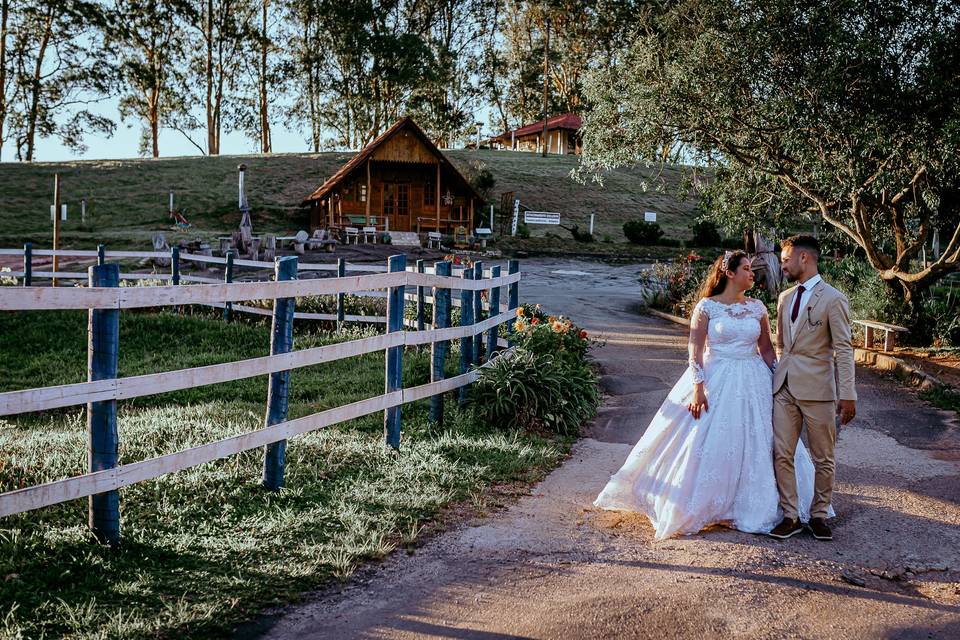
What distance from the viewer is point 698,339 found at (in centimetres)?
561

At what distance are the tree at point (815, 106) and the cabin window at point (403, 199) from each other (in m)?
24.1

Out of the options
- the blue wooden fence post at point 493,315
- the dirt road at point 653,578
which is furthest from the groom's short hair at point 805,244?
the blue wooden fence post at point 493,315

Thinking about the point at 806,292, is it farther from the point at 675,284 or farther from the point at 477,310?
the point at 675,284

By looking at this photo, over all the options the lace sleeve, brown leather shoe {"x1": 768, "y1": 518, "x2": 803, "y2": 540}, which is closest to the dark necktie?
the lace sleeve

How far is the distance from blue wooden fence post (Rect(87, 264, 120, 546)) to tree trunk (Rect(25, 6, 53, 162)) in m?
57.7

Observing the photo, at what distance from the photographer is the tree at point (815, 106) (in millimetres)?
12457

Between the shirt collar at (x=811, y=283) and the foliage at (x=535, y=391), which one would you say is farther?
the foliage at (x=535, y=391)

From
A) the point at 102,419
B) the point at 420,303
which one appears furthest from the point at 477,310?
the point at 102,419

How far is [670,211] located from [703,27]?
36.3 metres

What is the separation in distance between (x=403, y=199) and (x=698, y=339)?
1388 inches

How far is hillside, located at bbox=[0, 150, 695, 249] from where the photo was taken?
37.7 meters

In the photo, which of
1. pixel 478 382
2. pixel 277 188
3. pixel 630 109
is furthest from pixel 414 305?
pixel 277 188

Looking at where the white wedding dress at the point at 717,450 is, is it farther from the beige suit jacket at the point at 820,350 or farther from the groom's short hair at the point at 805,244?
the groom's short hair at the point at 805,244

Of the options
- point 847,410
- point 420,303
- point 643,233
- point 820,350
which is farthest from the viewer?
point 643,233
